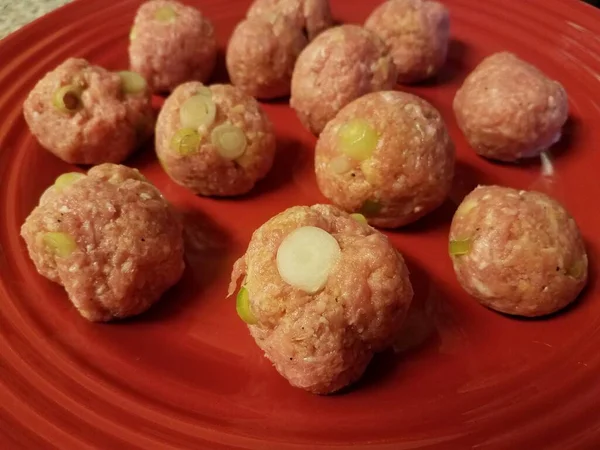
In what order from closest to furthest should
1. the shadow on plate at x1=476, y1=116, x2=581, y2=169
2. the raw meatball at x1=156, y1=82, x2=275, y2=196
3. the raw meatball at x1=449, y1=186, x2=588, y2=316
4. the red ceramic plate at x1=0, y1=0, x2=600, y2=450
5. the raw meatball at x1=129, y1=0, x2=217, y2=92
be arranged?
the red ceramic plate at x1=0, y1=0, x2=600, y2=450 → the raw meatball at x1=449, y1=186, x2=588, y2=316 → the raw meatball at x1=156, y1=82, x2=275, y2=196 → the shadow on plate at x1=476, y1=116, x2=581, y2=169 → the raw meatball at x1=129, y1=0, x2=217, y2=92

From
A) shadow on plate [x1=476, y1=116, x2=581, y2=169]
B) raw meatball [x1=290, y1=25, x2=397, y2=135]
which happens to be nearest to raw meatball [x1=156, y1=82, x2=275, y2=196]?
raw meatball [x1=290, y1=25, x2=397, y2=135]

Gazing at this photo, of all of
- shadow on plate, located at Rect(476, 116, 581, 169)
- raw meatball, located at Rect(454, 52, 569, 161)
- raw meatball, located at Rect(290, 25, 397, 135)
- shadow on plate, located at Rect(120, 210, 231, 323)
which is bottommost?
shadow on plate, located at Rect(476, 116, 581, 169)

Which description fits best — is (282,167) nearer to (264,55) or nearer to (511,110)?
(264,55)

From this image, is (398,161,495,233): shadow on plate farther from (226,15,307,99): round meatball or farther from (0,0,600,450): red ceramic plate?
(226,15,307,99): round meatball

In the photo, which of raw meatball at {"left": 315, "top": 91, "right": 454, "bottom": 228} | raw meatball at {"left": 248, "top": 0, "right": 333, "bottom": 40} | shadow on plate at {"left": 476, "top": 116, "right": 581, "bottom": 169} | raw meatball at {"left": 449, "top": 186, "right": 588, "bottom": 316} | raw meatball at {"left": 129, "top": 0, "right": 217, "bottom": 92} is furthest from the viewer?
raw meatball at {"left": 248, "top": 0, "right": 333, "bottom": 40}

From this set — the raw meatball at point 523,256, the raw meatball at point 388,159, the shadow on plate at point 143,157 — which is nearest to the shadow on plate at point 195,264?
the shadow on plate at point 143,157

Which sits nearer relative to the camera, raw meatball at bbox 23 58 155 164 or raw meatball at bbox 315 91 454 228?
raw meatball at bbox 315 91 454 228

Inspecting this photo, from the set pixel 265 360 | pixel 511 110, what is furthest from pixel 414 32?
pixel 265 360

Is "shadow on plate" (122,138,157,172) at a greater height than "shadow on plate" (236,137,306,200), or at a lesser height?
greater
